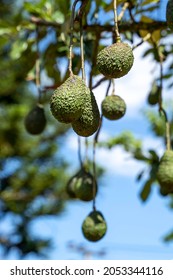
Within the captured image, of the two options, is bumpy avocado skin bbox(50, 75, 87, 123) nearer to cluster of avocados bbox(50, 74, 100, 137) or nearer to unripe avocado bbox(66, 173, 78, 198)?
cluster of avocados bbox(50, 74, 100, 137)

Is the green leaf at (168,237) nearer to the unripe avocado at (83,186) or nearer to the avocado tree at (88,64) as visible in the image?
the avocado tree at (88,64)

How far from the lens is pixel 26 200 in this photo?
8.31 metres

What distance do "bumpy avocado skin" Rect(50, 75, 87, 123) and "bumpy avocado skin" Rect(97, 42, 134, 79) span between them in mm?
43

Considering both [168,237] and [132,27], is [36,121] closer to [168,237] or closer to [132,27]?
[132,27]

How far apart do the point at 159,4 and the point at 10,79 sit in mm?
6737

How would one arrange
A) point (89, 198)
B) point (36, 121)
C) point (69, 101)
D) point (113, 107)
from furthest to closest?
1. point (36, 121)
2. point (89, 198)
3. point (113, 107)
4. point (69, 101)

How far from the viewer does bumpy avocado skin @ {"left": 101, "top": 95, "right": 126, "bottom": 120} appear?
1.29 meters

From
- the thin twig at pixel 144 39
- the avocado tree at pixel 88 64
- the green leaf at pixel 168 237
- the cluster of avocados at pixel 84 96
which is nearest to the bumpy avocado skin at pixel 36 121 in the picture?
the avocado tree at pixel 88 64

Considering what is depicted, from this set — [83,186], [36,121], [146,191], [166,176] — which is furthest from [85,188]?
[146,191]

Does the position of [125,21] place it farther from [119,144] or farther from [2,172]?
[2,172]

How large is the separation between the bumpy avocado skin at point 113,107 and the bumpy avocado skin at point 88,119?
1.29 ft

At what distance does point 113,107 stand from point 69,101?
17.9 inches

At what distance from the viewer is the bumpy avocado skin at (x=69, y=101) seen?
0.85 metres

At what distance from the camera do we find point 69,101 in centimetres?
84
